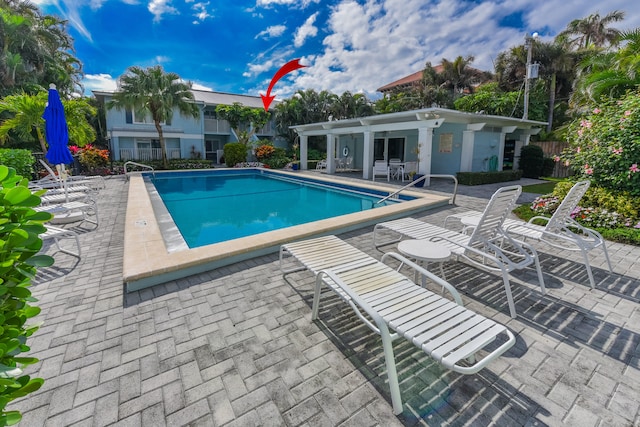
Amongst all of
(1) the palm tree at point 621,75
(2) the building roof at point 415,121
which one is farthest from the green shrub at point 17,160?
(1) the palm tree at point 621,75

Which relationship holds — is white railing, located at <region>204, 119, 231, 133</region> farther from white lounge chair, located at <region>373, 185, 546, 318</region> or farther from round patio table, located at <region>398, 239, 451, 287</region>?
round patio table, located at <region>398, 239, 451, 287</region>

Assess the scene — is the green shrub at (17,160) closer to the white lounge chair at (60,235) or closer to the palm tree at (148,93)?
the white lounge chair at (60,235)

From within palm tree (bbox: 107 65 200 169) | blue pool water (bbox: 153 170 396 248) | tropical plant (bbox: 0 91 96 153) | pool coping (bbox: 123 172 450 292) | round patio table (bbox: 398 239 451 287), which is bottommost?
blue pool water (bbox: 153 170 396 248)

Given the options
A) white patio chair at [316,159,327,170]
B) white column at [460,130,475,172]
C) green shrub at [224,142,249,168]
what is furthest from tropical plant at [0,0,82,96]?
white column at [460,130,475,172]

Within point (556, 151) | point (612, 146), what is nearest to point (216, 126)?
point (556, 151)

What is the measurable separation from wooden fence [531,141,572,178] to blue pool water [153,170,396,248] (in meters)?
11.7

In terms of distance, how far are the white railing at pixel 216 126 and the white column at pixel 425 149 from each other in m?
18.0

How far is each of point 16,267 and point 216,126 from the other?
26.7 m

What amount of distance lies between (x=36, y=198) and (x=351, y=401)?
2030 millimetres

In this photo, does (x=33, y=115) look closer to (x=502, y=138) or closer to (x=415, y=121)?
(x=415, y=121)

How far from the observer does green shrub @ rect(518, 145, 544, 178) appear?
16.1 metres

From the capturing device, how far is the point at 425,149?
41.4 feet

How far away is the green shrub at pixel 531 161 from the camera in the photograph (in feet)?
52.7

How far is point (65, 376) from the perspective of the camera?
220 cm
